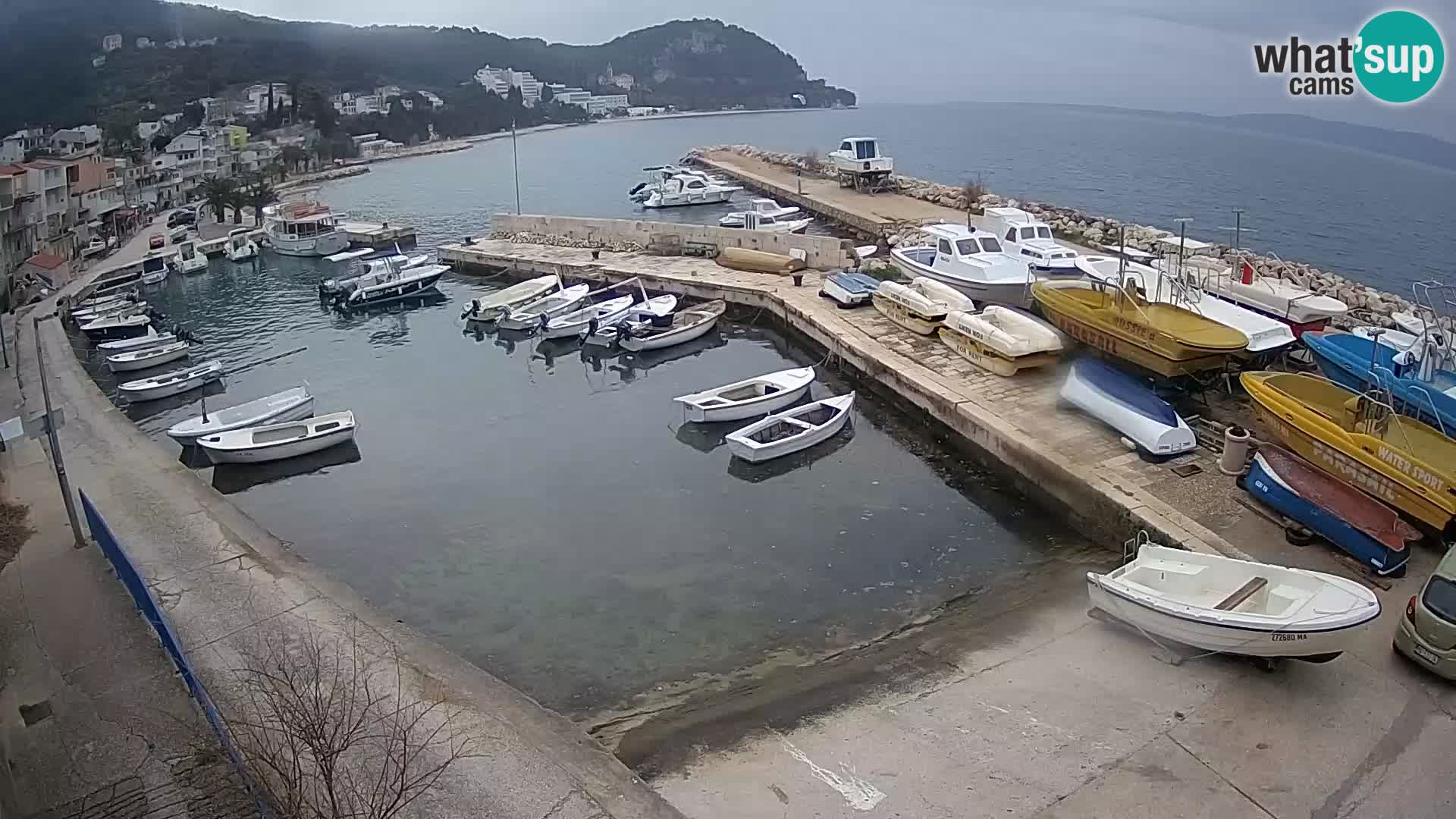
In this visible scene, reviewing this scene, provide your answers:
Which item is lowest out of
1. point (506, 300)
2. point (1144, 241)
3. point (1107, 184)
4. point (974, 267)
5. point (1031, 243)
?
point (506, 300)

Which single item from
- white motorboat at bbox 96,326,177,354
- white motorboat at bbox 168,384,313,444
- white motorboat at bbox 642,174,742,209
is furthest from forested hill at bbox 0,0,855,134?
white motorboat at bbox 168,384,313,444

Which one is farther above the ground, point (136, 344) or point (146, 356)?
point (136, 344)

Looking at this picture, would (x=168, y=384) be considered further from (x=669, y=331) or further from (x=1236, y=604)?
(x=1236, y=604)

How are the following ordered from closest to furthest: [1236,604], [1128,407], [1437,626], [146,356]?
[1437,626]
[1236,604]
[1128,407]
[146,356]

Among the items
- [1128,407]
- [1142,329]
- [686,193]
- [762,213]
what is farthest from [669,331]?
[686,193]

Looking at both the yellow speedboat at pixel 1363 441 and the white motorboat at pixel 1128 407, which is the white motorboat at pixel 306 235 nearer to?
the white motorboat at pixel 1128 407

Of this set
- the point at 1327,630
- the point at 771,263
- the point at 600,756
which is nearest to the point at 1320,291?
the point at 771,263

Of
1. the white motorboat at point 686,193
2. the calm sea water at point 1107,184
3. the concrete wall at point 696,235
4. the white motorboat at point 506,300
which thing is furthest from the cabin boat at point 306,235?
the white motorboat at point 686,193
